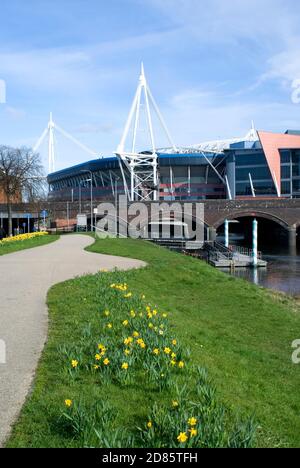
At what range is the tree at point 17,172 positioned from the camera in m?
58.6

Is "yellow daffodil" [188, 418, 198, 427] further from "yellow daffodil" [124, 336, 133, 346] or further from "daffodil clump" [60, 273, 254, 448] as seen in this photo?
"yellow daffodil" [124, 336, 133, 346]

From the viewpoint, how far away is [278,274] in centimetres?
3659

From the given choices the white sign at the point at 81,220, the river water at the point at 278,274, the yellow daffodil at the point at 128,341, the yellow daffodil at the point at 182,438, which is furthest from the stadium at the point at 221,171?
the yellow daffodil at the point at 182,438

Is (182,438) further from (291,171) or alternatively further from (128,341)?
(291,171)

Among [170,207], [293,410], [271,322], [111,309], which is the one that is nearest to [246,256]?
[170,207]

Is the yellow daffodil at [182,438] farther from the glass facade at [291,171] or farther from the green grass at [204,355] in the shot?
the glass facade at [291,171]

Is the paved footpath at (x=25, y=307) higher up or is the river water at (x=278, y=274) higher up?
the paved footpath at (x=25, y=307)

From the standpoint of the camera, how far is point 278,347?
10.8 metres

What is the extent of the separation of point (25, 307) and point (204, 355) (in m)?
4.48

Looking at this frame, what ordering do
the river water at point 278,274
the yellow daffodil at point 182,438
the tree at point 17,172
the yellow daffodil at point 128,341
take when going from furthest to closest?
1. the tree at point 17,172
2. the river water at point 278,274
3. the yellow daffodil at point 128,341
4. the yellow daffodil at point 182,438

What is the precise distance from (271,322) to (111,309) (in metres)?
5.08

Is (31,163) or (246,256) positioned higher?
(31,163)

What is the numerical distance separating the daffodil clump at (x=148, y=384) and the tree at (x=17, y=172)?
51.6 meters
